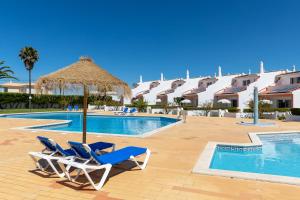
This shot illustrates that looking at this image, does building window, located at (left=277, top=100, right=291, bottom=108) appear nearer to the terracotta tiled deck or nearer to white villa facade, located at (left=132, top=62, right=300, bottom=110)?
white villa facade, located at (left=132, top=62, right=300, bottom=110)

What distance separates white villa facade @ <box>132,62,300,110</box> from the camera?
36938mm

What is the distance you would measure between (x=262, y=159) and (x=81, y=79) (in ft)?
23.2

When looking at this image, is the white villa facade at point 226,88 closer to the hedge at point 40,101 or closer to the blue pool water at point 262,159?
the hedge at point 40,101

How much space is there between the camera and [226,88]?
144 feet

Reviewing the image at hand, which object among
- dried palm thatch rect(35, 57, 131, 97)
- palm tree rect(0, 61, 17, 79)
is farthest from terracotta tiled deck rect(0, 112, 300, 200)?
palm tree rect(0, 61, 17, 79)

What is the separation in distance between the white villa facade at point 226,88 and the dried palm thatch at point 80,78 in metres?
31.2

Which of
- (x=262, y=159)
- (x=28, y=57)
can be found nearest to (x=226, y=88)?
(x=262, y=159)

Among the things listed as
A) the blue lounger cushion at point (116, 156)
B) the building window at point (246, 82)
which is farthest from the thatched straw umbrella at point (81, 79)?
the building window at point (246, 82)

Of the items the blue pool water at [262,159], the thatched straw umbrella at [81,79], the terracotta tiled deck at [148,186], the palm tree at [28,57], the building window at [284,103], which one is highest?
the palm tree at [28,57]

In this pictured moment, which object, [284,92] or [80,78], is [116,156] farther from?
[284,92]

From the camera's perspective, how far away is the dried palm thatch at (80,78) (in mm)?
7012

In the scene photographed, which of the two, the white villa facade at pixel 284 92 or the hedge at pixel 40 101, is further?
the hedge at pixel 40 101

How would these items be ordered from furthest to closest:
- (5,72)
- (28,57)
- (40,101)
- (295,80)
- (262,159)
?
(28,57) < (40,101) < (5,72) < (295,80) < (262,159)

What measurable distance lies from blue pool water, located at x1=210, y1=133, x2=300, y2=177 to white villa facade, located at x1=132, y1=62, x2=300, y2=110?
2576 cm
